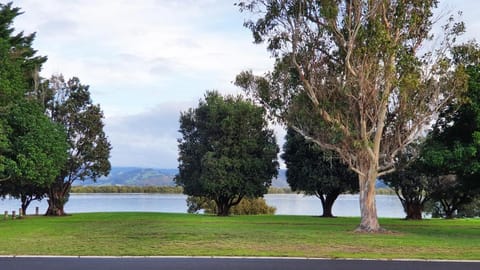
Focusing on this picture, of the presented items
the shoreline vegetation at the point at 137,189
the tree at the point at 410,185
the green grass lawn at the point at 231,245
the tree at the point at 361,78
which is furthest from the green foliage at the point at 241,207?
the shoreline vegetation at the point at 137,189

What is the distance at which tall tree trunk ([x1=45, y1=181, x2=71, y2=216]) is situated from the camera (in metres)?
50.5

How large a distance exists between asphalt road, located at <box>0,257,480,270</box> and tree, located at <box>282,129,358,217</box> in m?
30.9

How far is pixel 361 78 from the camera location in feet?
95.9

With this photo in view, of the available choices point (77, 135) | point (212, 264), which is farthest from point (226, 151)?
point (212, 264)

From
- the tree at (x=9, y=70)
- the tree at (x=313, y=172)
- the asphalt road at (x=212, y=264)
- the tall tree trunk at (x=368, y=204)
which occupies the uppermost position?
the tree at (x=9, y=70)

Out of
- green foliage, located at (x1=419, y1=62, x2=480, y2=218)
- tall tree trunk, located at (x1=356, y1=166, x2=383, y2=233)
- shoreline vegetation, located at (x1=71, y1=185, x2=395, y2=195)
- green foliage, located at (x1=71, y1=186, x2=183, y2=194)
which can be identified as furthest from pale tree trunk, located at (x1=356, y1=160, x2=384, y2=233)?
green foliage, located at (x1=71, y1=186, x2=183, y2=194)

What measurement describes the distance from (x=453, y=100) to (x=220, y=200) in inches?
1092

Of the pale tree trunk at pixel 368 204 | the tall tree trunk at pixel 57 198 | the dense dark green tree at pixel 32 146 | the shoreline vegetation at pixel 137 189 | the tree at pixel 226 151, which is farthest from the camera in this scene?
the shoreline vegetation at pixel 137 189

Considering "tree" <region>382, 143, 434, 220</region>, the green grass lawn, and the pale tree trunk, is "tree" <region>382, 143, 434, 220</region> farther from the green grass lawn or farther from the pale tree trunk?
the green grass lawn

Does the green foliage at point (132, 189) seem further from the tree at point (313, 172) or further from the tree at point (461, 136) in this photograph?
the tree at point (461, 136)

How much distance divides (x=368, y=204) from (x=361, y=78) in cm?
678

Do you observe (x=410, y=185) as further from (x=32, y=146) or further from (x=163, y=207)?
(x=163, y=207)

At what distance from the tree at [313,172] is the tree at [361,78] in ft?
48.9

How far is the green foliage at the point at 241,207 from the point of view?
65375 mm
